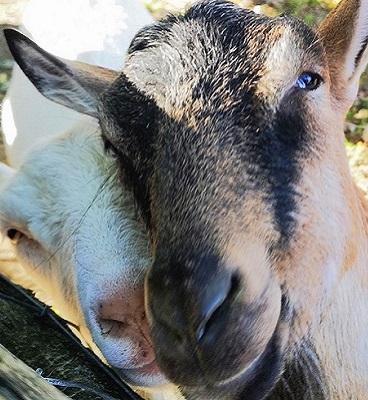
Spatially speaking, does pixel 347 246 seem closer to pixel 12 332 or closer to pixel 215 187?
pixel 215 187

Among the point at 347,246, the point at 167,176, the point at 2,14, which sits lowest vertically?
the point at 2,14

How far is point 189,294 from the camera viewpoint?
1.94 metres

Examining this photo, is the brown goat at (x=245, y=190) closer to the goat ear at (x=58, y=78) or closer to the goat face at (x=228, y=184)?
the goat face at (x=228, y=184)

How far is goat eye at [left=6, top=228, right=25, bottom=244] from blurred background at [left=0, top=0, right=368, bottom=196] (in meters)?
2.18

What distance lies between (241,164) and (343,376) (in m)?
1.14

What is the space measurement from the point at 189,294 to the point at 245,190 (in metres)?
0.35

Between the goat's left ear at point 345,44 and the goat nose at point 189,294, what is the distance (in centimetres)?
100

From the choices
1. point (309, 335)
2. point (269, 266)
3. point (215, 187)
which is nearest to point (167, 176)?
point (215, 187)

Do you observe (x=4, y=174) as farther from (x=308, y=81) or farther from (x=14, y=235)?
(x=308, y=81)

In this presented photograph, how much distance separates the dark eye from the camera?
235 cm

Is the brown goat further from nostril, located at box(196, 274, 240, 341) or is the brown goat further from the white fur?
the white fur

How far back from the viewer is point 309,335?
2596 mm

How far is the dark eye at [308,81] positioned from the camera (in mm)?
2354

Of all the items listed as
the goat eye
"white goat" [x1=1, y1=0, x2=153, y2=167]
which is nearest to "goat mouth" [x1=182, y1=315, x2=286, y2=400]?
the goat eye
